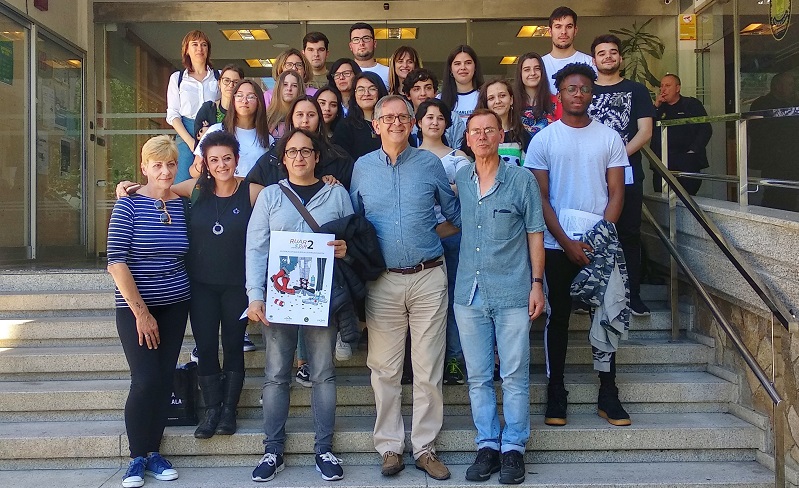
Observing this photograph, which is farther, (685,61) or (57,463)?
(685,61)

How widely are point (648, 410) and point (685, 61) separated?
6543 millimetres

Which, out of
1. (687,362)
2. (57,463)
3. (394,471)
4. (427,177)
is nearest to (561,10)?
(427,177)

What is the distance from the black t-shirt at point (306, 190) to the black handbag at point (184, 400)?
131cm

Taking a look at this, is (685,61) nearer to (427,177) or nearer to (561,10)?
(561,10)

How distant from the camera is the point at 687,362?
17.4 ft

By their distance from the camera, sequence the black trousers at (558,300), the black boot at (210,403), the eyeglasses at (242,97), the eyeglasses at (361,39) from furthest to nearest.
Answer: the eyeglasses at (361,39) → the eyeglasses at (242,97) → the black trousers at (558,300) → the black boot at (210,403)

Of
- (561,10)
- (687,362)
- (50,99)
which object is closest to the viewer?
(687,362)

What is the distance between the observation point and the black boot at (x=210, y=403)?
450cm

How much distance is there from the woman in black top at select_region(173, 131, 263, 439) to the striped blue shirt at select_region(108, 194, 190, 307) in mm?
122

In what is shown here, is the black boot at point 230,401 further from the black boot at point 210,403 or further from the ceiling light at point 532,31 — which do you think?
the ceiling light at point 532,31

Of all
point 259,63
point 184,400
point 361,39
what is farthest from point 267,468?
point 259,63

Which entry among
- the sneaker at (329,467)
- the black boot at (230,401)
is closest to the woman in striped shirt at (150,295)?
the black boot at (230,401)

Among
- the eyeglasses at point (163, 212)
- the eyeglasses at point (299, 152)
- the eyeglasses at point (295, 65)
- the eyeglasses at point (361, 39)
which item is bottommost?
the eyeglasses at point (163, 212)

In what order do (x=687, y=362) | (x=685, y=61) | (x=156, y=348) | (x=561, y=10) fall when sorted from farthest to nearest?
(x=685, y=61) < (x=561, y=10) < (x=687, y=362) < (x=156, y=348)
